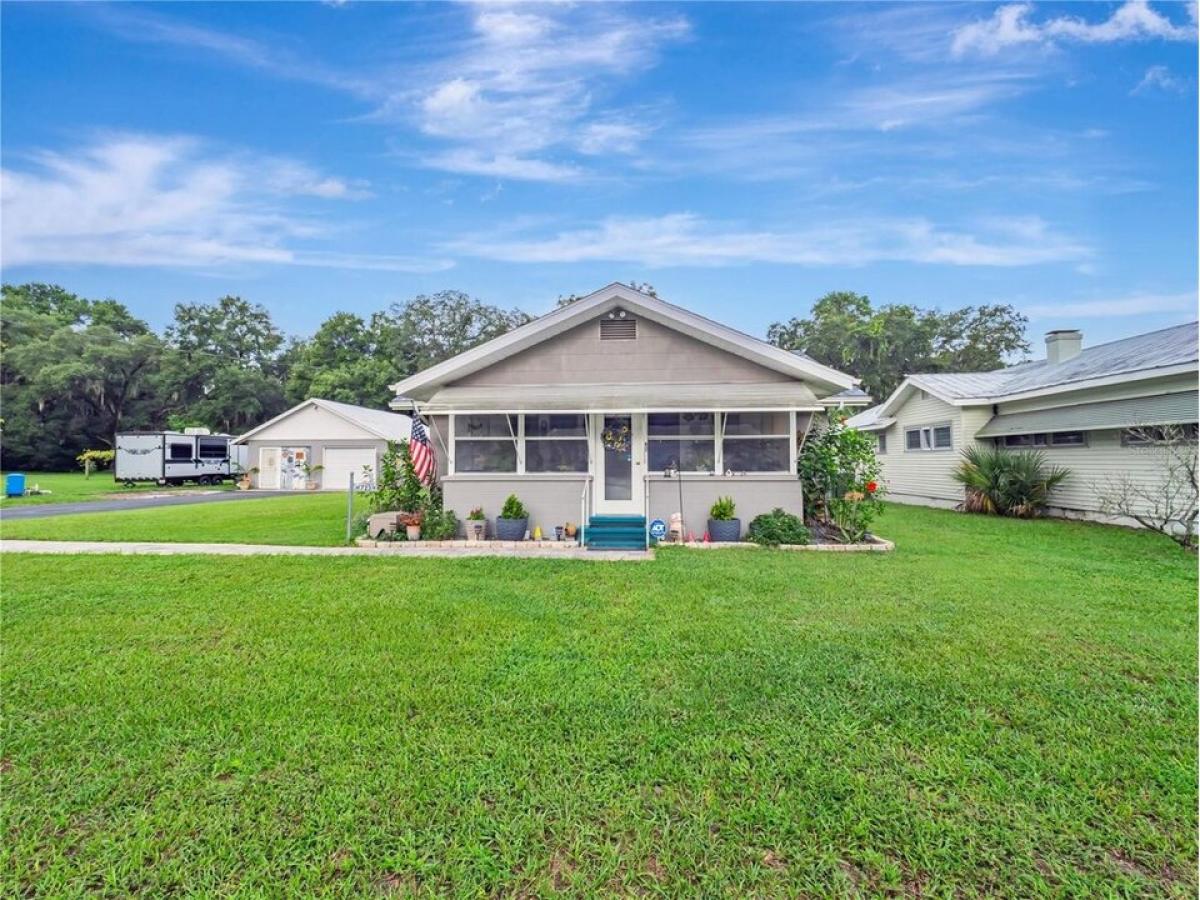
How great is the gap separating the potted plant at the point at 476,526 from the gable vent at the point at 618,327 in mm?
4207

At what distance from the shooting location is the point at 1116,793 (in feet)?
8.41

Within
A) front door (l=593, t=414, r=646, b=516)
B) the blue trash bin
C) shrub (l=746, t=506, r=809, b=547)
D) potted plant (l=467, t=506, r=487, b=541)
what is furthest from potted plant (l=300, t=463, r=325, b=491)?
shrub (l=746, t=506, r=809, b=547)

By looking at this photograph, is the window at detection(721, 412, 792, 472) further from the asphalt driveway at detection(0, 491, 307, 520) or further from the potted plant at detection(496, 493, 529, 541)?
the asphalt driveway at detection(0, 491, 307, 520)

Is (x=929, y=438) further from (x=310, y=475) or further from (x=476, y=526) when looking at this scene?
(x=310, y=475)

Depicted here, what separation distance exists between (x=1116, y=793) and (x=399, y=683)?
420 cm

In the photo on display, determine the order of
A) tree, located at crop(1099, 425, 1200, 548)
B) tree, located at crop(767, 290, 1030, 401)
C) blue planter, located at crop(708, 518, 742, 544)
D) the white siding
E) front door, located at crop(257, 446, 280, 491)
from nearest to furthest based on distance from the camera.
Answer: blue planter, located at crop(708, 518, 742, 544) → tree, located at crop(1099, 425, 1200, 548) → the white siding → front door, located at crop(257, 446, 280, 491) → tree, located at crop(767, 290, 1030, 401)

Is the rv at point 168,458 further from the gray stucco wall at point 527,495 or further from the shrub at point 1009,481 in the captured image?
the shrub at point 1009,481

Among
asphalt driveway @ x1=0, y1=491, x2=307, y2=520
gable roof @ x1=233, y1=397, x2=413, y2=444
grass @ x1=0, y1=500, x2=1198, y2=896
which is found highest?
gable roof @ x1=233, y1=397, x2=413, y2=444

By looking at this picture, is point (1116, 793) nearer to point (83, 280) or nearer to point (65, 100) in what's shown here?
point (65, 100)

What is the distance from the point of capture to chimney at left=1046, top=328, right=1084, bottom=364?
14852mm

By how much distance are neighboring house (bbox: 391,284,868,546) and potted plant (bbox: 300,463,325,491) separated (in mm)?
18940

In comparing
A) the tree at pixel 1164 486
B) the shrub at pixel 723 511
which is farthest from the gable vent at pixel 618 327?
the tree at pixel 1164 486

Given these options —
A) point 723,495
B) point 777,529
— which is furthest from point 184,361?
point 777,529

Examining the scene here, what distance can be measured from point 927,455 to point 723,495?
10.8m
